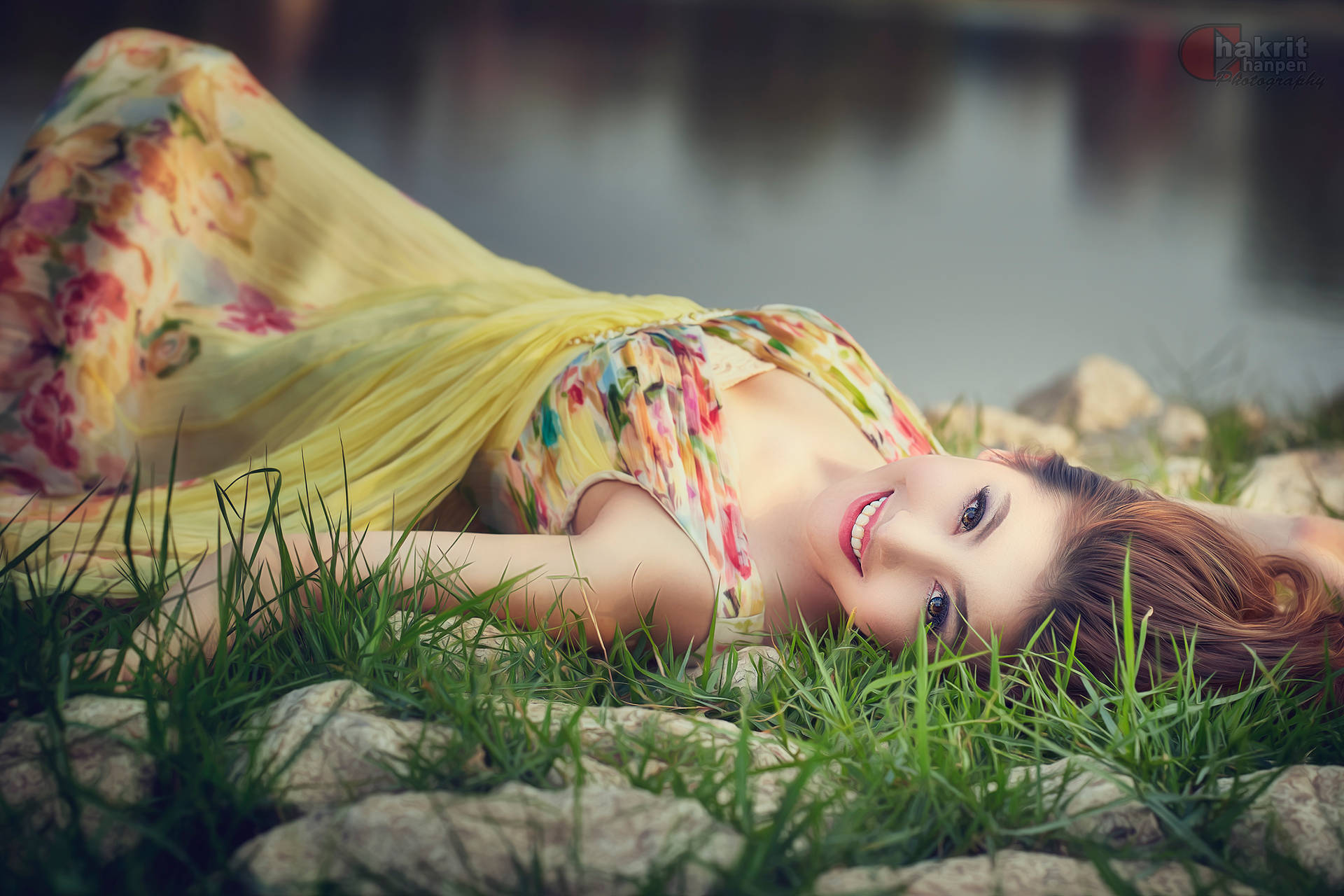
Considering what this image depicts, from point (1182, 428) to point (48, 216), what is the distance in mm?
3022

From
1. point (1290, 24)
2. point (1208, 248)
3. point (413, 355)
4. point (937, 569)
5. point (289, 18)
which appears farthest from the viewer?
point (1290, 24)

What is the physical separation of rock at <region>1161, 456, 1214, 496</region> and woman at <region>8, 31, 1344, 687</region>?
76cm

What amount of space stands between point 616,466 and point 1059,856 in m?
0.73

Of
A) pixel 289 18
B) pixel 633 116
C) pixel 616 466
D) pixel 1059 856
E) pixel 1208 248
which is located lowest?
pixel 1059 856

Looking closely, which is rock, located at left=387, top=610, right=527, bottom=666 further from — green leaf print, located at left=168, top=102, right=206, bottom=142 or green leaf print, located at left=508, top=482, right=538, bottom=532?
green leaf print, located at left=168, top=102, right=206, bottom=142

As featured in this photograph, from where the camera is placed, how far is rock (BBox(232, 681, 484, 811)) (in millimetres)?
839

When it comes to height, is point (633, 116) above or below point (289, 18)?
below

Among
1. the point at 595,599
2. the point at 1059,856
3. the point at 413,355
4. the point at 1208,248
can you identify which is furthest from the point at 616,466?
the point at 1208,248

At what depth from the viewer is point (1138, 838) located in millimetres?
897

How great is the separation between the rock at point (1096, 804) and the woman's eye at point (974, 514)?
0.33 metres

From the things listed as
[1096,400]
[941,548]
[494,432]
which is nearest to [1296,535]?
[941,548]

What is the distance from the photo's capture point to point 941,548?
119 cm

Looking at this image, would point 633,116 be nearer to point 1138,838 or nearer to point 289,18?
point 289,18

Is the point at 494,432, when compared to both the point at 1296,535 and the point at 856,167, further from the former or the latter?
the point at 856,167
